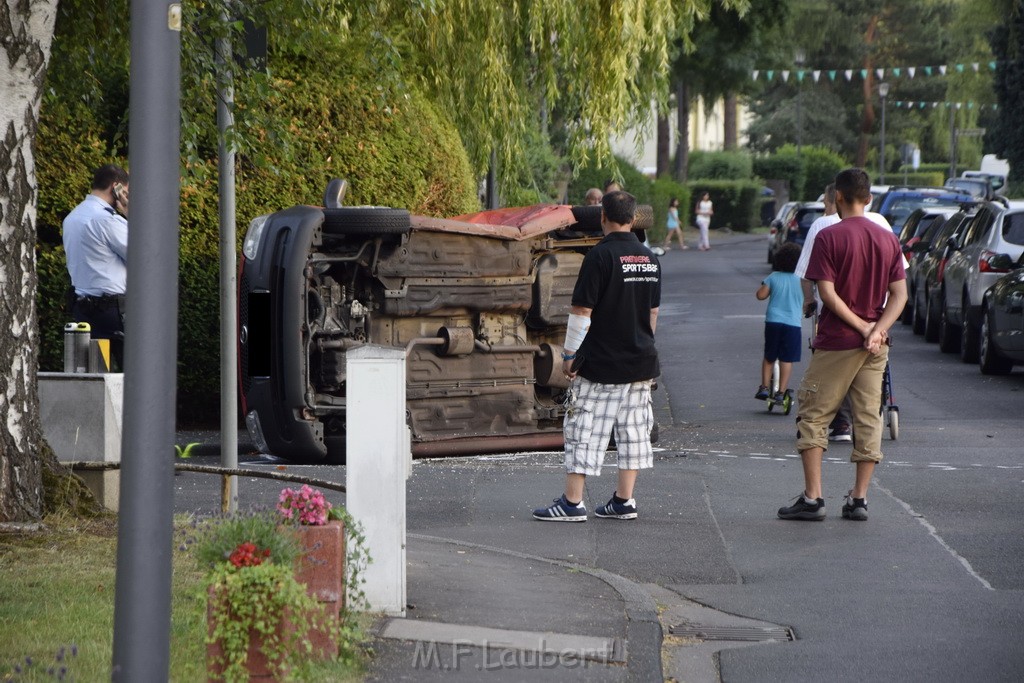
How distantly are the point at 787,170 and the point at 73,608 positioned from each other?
64900 millimetres

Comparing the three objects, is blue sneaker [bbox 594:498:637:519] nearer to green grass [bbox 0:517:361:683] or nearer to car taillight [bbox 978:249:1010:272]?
green grass [bbox 0:517:361:683]

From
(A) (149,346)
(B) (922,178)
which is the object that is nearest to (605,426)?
(A) (149,346)

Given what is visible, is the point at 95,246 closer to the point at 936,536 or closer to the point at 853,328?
the point at 853,328

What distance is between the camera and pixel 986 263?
17.7m

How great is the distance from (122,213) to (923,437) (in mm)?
6213

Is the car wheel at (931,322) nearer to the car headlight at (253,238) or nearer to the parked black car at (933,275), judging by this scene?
the parked black car at (933,275)

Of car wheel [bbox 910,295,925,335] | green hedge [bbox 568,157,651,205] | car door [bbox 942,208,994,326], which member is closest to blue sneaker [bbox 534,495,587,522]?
car door [bbox 942,208,994,326]

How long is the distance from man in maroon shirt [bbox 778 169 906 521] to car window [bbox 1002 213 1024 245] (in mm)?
10259

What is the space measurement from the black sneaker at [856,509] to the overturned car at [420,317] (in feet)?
9.95

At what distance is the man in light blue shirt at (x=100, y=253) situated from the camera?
10078mm

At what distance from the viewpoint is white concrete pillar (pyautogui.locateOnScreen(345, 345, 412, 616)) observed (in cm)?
588

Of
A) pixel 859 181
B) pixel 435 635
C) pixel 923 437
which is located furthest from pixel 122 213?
pixel 923 437

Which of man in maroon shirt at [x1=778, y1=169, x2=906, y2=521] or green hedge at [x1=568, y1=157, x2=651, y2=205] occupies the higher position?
green hedge at [x1=568, y1=157, x2=651, y2=205]

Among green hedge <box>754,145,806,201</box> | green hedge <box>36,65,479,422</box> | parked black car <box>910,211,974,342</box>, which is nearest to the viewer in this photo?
green hedge <box>36,65,479,422</box>
